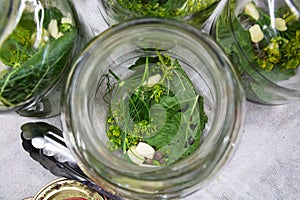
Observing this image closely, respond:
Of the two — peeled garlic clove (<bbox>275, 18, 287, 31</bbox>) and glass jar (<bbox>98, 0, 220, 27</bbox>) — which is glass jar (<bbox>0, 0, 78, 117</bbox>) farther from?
peeled garlic clove (<bbox>275, 18, 287, 31</bbox>)

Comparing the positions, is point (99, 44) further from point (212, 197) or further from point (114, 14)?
point (212, 197)

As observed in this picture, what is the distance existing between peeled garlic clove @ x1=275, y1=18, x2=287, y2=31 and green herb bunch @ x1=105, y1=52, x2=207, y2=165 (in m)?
0.13

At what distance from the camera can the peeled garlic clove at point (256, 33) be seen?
2.40ft

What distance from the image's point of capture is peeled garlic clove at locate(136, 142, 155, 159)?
704mm

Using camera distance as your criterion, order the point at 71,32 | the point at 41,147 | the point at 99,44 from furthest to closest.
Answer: the point at 41,147 → the point at 71,32 → the point at 99,44

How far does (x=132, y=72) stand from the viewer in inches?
29.4

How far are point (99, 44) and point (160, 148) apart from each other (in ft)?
0.61

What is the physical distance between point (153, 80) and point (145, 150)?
0.31 ft

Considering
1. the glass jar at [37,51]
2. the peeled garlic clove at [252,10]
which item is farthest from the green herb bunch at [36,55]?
the peeled garlic clove at [252,10]

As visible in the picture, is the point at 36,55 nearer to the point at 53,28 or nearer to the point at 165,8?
the point at 53,28

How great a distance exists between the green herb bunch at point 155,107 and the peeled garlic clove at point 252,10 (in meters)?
0.12

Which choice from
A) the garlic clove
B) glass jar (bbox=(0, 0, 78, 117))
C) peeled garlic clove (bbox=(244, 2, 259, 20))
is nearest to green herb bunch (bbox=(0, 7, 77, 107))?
glass jar (bbox=(0, 0, 78, 117))

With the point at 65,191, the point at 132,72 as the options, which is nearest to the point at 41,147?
the point at 65,191

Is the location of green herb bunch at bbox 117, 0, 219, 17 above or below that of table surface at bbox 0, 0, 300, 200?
above
